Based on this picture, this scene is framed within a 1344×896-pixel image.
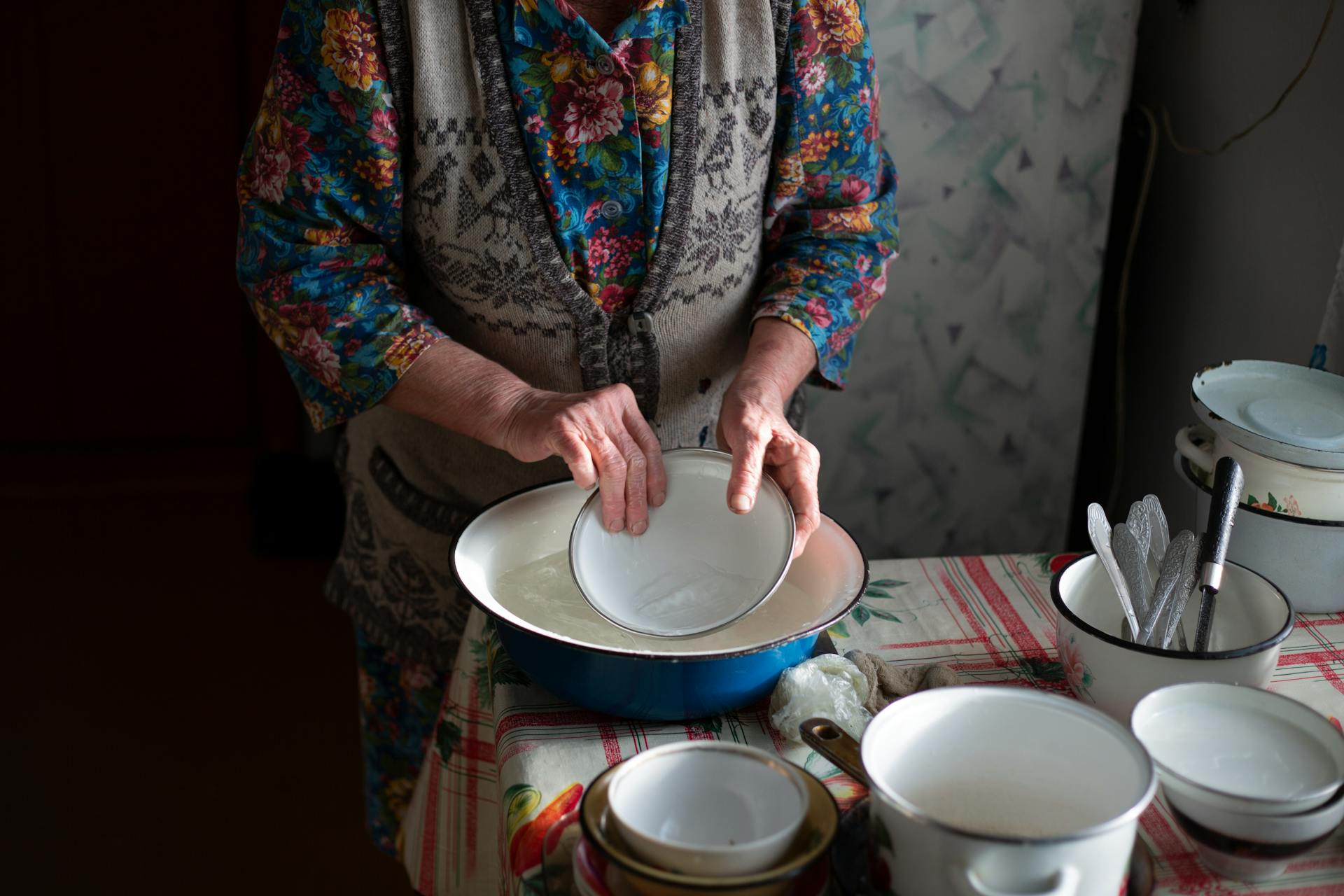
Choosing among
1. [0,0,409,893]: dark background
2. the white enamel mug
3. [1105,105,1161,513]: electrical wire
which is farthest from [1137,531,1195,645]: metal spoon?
[0,0,409,893]: dark background

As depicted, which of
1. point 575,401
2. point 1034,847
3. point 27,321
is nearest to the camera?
point 1034,847

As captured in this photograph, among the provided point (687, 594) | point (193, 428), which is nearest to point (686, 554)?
point (687, 594)

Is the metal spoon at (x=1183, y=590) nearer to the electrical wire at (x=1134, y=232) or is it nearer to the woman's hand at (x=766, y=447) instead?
the woman's hand at (x=766, y=447)

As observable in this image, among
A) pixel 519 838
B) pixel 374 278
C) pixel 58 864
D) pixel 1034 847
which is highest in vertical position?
Answer: pixel 374 278

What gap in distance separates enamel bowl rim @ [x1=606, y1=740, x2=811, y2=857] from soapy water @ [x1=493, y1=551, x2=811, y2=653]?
25 cm

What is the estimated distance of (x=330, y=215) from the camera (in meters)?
1.19

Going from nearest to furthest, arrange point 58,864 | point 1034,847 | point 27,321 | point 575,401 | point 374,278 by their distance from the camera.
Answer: point 1034,847 → point 575,401 → point 374,278 → point 58,864 → point 27,321

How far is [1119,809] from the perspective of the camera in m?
0.74

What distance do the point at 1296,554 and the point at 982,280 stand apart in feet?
3.35

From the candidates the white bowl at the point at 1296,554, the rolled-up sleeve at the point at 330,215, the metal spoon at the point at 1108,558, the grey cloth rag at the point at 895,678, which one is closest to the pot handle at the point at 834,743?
the grey cloth rag at the point at 895,678

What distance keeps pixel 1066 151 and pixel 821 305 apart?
2.78 ft

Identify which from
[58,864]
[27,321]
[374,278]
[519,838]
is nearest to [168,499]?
[27,321]

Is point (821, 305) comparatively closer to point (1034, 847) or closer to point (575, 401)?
point (575, 401)

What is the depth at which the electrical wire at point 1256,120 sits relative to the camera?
159 centimetres
